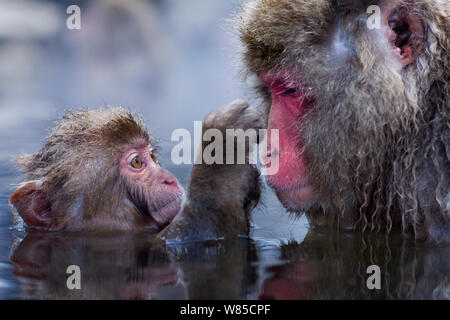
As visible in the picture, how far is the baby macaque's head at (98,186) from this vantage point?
3775 mm

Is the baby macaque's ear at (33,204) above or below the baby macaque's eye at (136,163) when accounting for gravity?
below

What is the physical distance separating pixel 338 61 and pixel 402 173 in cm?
62

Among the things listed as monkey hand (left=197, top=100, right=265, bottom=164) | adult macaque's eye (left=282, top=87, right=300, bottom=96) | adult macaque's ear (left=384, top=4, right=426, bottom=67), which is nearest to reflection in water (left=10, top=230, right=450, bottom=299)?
monkey hand (left=197, top=100, right=265, bottom=164)

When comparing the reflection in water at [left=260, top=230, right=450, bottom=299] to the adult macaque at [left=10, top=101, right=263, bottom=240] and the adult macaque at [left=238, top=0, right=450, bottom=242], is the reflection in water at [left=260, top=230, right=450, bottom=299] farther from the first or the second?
the adult macaque at [left=10, top=101, right=263, bottom=240]

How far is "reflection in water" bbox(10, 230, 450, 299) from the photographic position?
2.37 m

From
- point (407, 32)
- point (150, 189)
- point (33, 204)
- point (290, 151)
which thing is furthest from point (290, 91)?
point (33, 204)

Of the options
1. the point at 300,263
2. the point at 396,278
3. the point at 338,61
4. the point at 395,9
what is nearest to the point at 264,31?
the point at 338,61

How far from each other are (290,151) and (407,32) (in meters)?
0.79

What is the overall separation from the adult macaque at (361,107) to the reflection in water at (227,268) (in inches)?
8.4

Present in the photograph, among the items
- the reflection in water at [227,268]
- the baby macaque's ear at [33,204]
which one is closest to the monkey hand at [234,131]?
the reflection in water at [227,268]

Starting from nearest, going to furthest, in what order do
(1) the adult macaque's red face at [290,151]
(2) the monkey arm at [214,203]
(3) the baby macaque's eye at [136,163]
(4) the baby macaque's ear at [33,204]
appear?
(1) the adult macaque's red face at [290,151] < (2) the monkey arm at [214,203] < (4) the baby macaque's ear at [33,204] < (3) the baby macaque's eye at [136,163]

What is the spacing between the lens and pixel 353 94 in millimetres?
3152

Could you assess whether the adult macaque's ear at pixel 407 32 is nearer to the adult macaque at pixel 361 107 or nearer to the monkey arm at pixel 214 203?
the adult macaque at pixel 361 107
